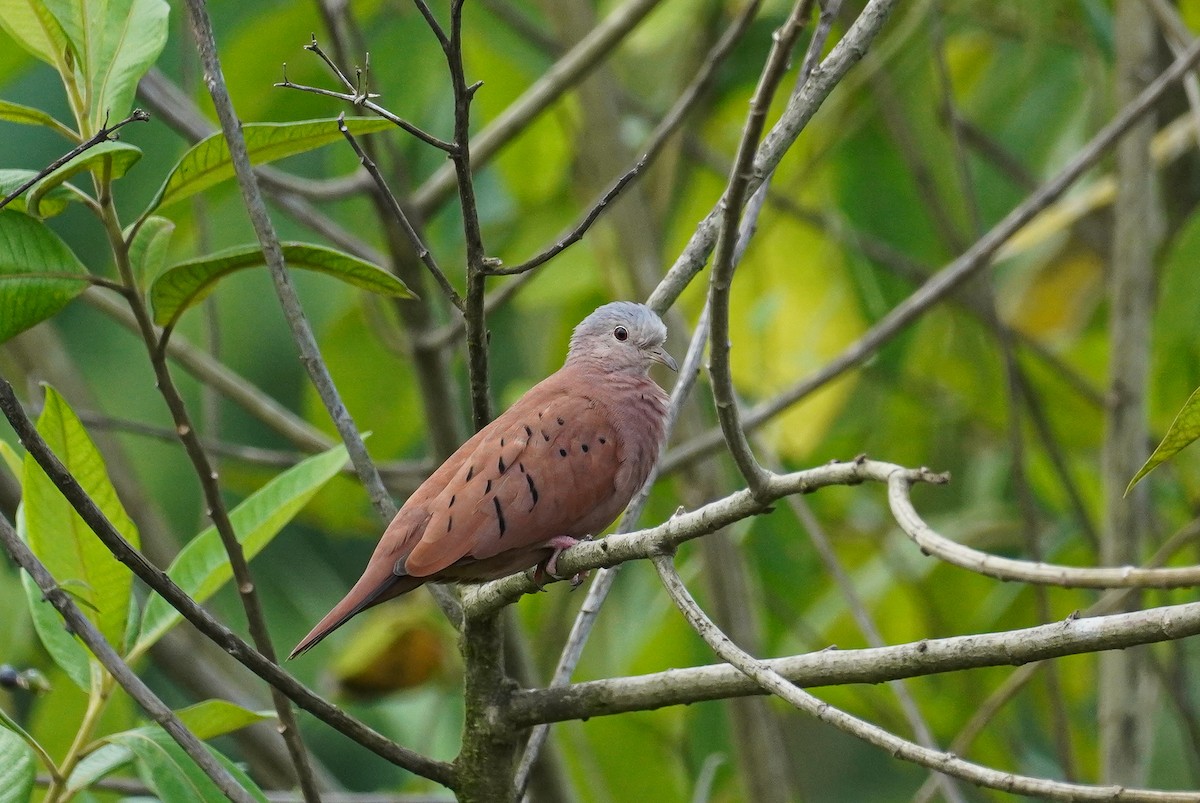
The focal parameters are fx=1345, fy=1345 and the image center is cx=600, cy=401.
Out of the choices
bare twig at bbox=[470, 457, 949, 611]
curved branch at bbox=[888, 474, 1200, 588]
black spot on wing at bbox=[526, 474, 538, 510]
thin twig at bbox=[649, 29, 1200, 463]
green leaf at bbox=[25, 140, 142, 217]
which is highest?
thin twig at bbox=[649, 29, 1200, 463]

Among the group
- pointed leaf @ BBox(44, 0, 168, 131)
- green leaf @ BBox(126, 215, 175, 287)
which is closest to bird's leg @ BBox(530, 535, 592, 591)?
green leaf @ BBox(126, 215, 175, 287)

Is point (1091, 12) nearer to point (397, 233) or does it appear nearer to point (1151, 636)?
point (397, 233)

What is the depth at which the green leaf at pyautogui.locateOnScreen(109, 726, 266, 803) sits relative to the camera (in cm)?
232

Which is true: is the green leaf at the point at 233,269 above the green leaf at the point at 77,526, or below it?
above

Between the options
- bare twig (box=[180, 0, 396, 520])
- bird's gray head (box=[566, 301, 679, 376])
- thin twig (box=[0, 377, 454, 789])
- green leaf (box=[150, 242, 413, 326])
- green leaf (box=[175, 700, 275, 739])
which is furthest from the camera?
bird's gray head (box=[566, 301, 679, 376])

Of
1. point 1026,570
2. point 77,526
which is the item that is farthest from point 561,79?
point 1026,570

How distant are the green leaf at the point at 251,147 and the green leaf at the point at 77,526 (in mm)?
452

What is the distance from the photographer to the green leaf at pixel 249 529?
2.68 metres

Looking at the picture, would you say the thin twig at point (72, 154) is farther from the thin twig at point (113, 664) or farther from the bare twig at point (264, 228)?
the thin twig at point (113, 664)

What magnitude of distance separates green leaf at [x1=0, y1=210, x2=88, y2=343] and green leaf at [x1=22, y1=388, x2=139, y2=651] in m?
0.21

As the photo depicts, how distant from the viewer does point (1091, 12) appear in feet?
15.5

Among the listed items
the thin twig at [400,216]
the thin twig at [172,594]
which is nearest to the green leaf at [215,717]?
the thin twig at [172,594]

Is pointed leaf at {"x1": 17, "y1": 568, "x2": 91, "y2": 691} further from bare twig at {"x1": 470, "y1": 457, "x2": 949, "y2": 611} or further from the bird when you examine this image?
bare twig at {"x1": 470, "y1": 457, "x2": 949, "y2": 611}

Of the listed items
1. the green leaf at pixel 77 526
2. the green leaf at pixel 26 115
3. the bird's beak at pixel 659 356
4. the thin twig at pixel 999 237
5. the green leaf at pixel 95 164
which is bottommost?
the green leaf at pixel 77 526
